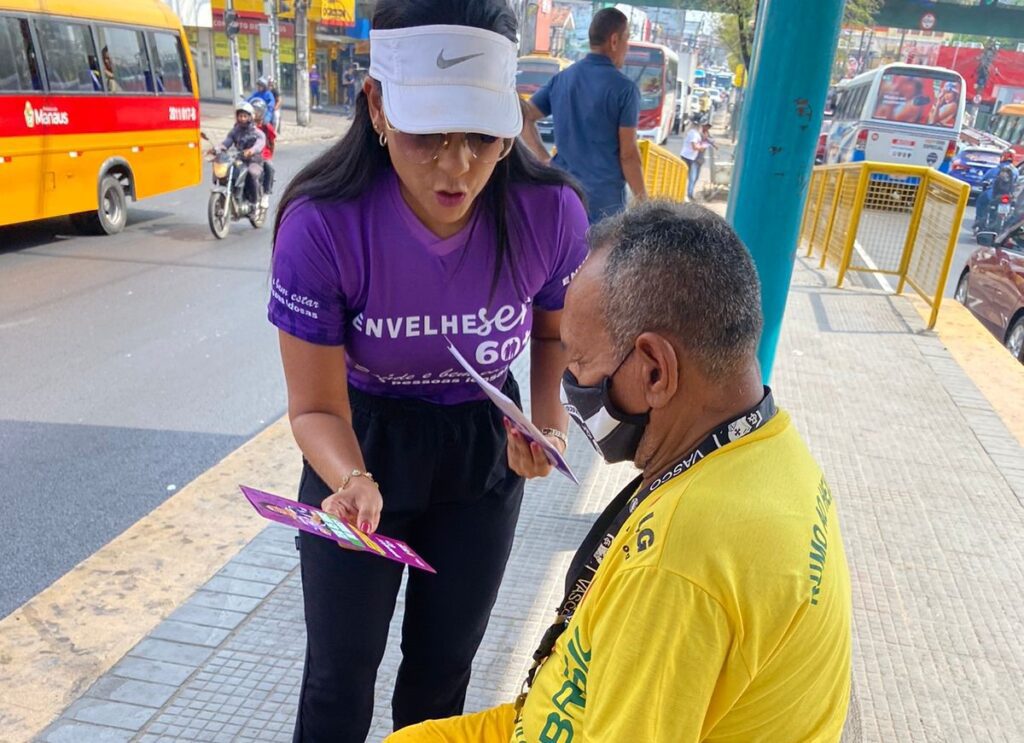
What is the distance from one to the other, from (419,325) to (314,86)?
3749 centimetres

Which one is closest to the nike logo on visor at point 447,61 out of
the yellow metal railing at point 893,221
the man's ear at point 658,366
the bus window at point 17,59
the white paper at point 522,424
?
the white paper at point 522,424

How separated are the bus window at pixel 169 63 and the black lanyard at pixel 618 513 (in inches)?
437

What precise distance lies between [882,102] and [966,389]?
52.4ft

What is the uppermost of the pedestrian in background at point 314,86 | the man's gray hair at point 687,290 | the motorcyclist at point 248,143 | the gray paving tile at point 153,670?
the man's gray hair at point 687,290

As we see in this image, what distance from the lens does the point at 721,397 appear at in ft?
4.19

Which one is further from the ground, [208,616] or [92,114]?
[92,114]

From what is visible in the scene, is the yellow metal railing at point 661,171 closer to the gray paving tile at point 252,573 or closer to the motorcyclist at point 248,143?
the motorcyclist at point 248,143

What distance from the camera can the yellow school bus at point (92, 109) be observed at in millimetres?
8531

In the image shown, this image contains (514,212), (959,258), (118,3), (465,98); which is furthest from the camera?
(959,258)

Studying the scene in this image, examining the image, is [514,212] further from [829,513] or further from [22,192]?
[22,192]

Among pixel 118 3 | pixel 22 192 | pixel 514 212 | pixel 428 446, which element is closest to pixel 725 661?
pixel 428 446

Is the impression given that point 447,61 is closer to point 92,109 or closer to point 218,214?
point 218,214

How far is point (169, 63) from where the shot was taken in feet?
37.2

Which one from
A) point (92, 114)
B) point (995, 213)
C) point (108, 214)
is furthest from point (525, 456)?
point (995, 213)
